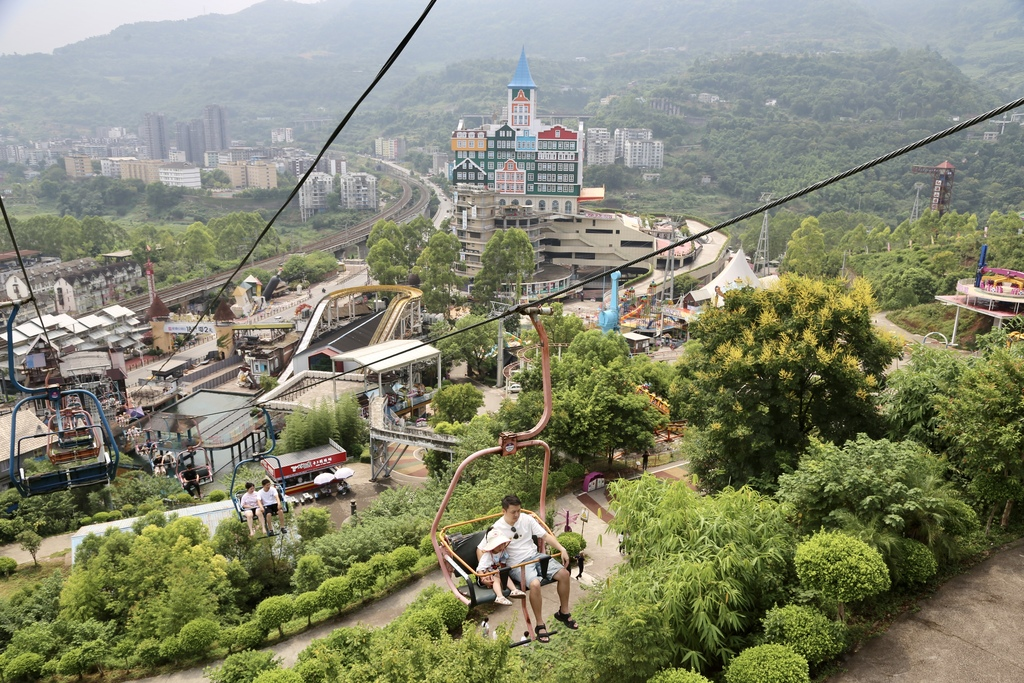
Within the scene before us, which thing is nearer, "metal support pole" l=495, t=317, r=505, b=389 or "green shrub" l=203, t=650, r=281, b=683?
"green shrub" l=203, t=650, r=281, b=683

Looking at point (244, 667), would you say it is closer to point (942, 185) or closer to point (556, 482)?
point (556, 482)

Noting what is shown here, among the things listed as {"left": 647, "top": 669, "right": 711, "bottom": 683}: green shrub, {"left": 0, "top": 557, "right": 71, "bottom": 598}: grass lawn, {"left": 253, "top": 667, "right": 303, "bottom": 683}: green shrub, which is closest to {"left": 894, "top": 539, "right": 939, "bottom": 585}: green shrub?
{"left": 647, "top": 669, "right": 711, "bottom": 683}: green shrub

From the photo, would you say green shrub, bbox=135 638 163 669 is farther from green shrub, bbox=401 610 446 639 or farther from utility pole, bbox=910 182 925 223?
utility pole, bbox=910 182 925 223

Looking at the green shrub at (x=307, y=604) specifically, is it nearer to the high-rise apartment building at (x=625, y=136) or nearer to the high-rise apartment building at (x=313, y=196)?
the high-rise apartment building at (x=313, y=196)

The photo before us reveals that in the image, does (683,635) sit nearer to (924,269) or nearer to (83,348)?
(924,269)

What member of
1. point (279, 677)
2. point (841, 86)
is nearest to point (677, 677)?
point (279, 677)
